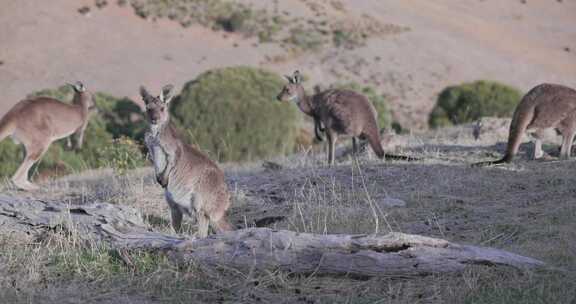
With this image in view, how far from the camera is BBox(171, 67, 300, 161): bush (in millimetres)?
21453

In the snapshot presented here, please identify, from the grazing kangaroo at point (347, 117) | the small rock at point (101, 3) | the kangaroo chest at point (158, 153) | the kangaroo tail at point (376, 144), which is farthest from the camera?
the small rock at point (101, 3)

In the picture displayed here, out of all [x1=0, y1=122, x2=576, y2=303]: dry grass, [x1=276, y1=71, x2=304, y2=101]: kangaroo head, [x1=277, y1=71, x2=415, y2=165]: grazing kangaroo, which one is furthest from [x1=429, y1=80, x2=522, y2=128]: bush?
[x1=0, y1=122, x2=576, y2=303]: dry grass

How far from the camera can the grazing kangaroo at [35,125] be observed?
11.4m

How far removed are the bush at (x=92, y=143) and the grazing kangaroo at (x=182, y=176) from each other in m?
7.06

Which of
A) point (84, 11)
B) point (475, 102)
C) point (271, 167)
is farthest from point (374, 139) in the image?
point (84, 11)

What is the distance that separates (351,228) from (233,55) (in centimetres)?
3773

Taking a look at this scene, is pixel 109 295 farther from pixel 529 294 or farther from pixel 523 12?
pixel 523 12

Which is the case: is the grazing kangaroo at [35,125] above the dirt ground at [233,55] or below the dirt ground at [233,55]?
above

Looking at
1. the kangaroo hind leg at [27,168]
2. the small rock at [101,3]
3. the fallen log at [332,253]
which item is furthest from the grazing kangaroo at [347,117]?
the small rock at [101,3]

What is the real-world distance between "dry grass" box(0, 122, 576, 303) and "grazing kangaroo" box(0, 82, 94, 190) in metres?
0.50

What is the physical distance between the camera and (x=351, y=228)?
753 cm

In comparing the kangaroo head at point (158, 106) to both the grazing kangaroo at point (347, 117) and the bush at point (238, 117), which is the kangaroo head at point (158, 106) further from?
the bush at point (238, 117)

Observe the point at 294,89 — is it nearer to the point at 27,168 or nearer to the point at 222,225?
Answer: the point at 27,168

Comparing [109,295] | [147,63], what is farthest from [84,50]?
[109,295]
